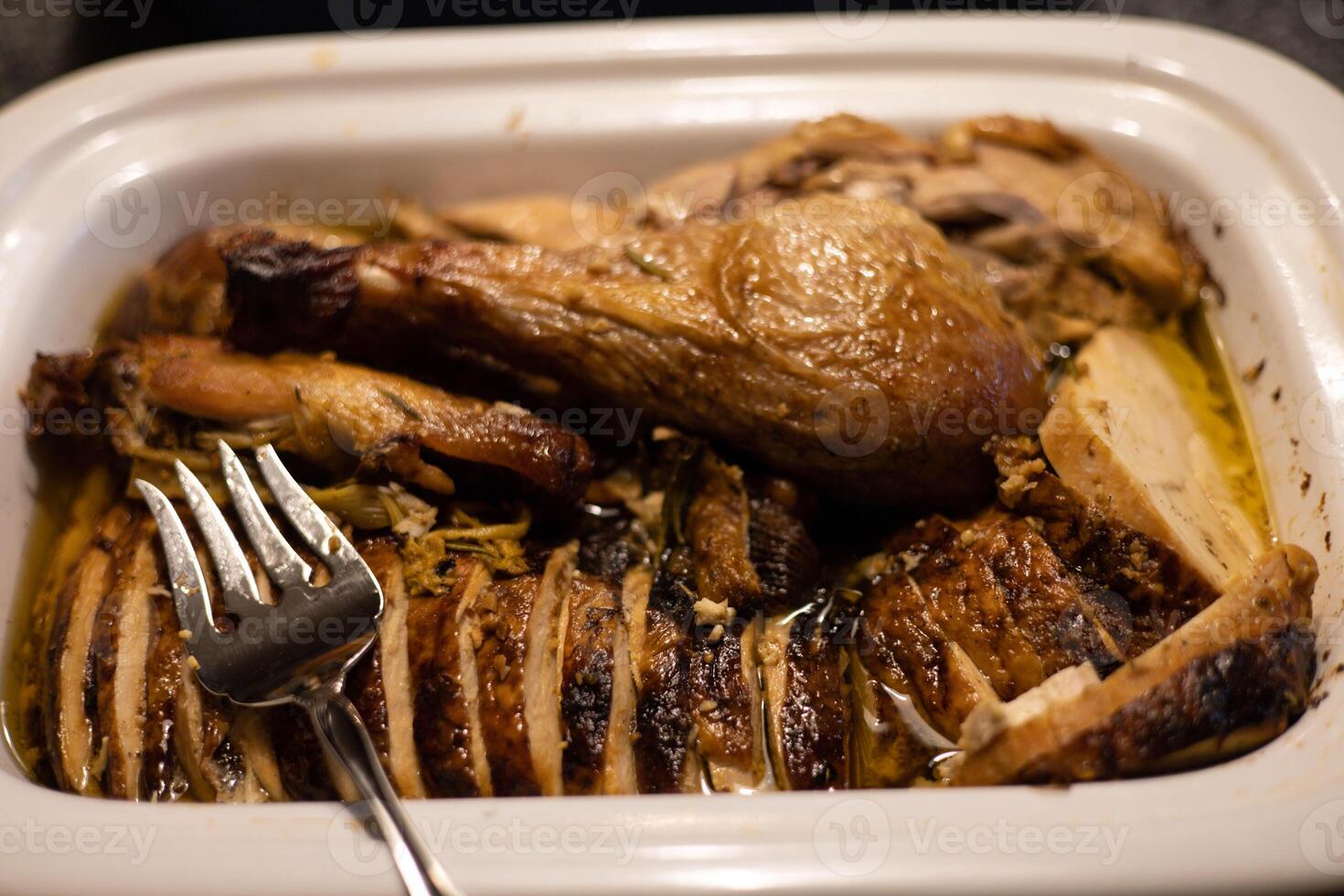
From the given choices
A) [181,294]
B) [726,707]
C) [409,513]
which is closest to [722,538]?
[726,707]

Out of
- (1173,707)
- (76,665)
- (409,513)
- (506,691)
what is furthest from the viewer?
(409,513)

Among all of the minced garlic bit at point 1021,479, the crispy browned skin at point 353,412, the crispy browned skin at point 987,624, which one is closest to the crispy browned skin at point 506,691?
the crispy browned skin at point 353,412

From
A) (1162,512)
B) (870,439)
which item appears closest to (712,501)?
(870,439)

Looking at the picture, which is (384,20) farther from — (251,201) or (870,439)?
(870,439)

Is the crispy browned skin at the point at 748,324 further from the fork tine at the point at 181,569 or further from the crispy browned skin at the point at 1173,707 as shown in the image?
the crispy browned skin at the point at 1173,707

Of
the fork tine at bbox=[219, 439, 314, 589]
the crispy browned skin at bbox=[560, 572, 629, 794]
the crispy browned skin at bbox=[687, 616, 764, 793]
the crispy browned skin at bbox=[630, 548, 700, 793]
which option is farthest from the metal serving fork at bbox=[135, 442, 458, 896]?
the crispy browned skin at bbox=[687, 616, 764, 793]

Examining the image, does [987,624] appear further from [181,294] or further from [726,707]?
[181,294]
